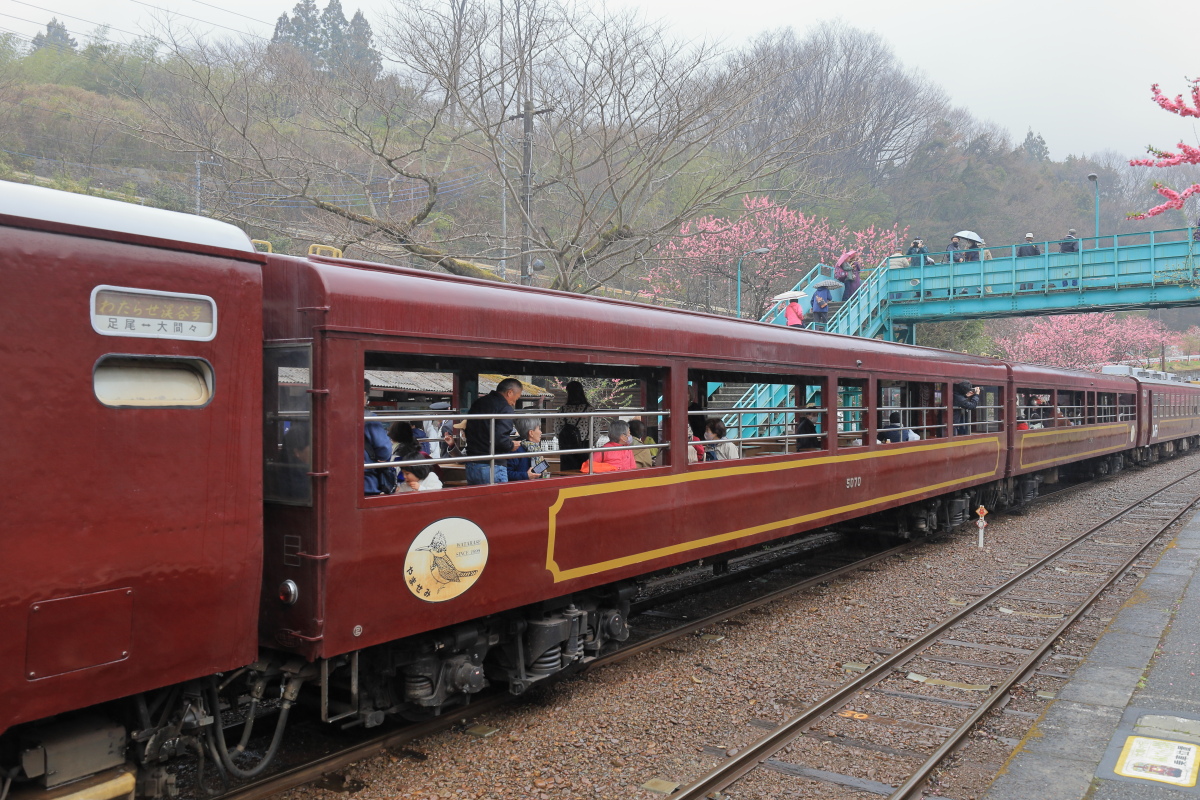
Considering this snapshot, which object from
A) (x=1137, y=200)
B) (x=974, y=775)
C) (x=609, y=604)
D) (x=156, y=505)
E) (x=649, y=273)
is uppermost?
(x=1137, y=200)

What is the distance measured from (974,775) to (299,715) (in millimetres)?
4153

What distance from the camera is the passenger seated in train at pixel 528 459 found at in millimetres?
5695

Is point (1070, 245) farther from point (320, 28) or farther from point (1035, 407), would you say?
point (320, 28)

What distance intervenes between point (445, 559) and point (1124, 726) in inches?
177

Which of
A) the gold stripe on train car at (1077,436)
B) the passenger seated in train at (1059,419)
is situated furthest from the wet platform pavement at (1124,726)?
the passenger seated in train at (1059,419)

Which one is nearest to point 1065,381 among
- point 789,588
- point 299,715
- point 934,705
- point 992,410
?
point 992,410

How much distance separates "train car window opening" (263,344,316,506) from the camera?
13.8ft

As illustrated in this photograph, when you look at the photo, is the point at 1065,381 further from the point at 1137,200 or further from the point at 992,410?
the point at 1137,200

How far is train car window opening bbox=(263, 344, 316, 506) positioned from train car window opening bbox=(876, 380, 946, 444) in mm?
7291

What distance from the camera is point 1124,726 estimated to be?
18.3 feet

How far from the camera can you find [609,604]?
656cm

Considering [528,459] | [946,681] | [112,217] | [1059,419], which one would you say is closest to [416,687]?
[528,459]

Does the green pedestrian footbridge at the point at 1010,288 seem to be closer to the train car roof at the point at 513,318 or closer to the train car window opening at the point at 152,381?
the train car roof at the point at 513,318

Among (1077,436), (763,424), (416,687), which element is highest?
(763,424)
